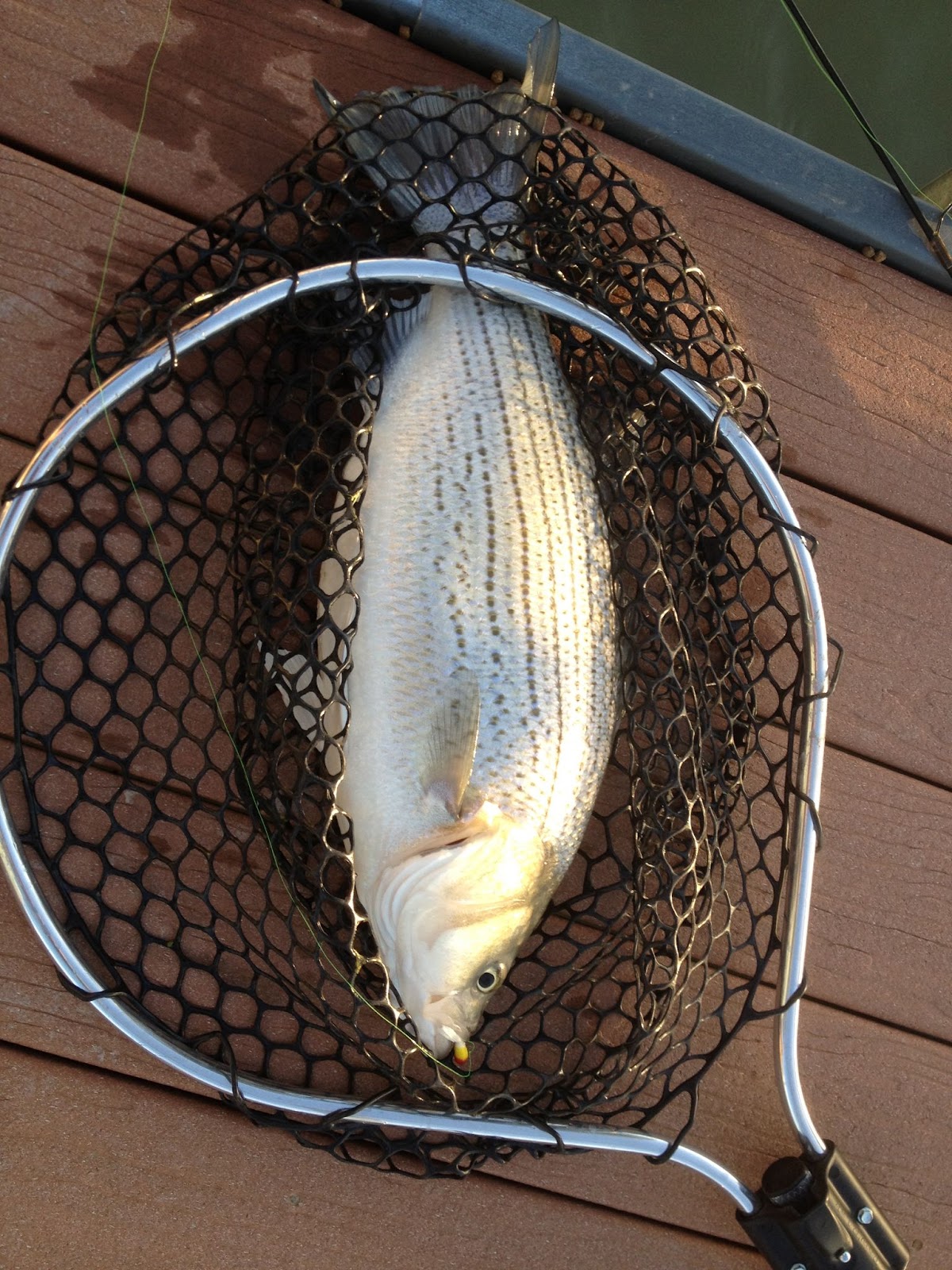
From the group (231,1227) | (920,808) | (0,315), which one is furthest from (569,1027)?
(0,315)

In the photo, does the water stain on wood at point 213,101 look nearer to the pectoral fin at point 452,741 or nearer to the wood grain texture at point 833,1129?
the pectoral fin at point 452,741

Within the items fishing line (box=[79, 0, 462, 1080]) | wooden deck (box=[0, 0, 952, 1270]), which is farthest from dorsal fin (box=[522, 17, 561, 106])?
fishing line (box=[79, 0, 462, 1080])

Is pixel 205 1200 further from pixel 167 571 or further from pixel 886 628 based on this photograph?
pixel 886 628

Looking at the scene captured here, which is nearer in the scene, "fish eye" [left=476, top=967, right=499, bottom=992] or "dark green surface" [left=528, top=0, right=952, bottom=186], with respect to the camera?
"fish eye" [left=476, top=967, right=499, bottom=992]

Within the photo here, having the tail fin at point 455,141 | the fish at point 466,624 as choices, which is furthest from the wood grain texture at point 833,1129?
the tail fin at point 455,141

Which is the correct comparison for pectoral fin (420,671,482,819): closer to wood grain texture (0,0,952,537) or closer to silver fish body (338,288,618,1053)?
silver fish body (338,288,618,1053)

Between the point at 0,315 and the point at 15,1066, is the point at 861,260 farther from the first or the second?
the point at 15,1066

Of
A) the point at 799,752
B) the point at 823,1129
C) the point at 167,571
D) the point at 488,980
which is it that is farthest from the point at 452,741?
the point at 823,1129
